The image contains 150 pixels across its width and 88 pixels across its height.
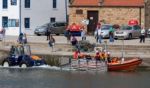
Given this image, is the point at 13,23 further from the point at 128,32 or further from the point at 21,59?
the point at 21,59

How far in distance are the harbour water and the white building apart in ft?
102

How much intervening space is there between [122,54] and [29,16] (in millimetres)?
31496

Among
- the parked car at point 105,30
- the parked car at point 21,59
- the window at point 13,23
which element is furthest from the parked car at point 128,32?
the window at point 13,23

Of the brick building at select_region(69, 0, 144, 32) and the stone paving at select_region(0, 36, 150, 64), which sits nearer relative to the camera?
the stone paving at select_region(0, 36, 150, 64)

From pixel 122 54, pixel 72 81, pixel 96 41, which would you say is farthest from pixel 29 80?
pixel 96 41

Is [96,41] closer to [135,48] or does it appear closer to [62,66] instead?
[135,48]

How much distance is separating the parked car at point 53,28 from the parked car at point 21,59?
24.4m

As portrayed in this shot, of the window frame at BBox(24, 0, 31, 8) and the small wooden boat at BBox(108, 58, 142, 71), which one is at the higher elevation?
the window frame at BBox(24, 0, 31, 8)

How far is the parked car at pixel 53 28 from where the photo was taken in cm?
9400

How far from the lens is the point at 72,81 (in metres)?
58.9

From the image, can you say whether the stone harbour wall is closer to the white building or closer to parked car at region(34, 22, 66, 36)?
Answer: parked car at region(34, 22, 66, 36)

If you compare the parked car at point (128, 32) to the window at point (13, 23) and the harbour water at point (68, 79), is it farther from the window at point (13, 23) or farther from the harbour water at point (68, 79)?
the window at point (13, 23)

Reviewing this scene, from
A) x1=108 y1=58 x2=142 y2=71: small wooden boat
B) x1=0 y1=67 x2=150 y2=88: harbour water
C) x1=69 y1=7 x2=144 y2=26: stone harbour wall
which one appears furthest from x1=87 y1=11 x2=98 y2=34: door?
x1=108 y1=58 x2=142 y2=71: small wooden boat

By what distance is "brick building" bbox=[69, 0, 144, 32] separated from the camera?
293ft
